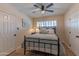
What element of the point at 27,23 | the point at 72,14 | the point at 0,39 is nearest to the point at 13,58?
the point at 0,39

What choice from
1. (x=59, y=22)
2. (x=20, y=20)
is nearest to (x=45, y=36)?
(x=59, y=22)

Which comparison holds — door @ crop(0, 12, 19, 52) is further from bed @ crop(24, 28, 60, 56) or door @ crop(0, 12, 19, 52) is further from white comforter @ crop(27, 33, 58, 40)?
white comforter @ crop(27, 33, 58, 40)

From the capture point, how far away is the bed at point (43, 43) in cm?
329

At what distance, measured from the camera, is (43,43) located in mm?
3439

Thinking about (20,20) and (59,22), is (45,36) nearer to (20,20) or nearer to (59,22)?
(59,22)

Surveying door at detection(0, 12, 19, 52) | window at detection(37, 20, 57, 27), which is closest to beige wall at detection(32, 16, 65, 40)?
window at detection(37, 20, 57, 27)

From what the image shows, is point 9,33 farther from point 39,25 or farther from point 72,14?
point 72,14

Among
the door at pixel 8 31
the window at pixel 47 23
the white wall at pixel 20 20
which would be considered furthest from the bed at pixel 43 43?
the door at pixel 8 31

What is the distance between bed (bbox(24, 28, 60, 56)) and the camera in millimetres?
3287

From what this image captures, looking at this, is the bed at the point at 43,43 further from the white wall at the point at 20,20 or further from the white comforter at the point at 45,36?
the white wall at the point at 20,20

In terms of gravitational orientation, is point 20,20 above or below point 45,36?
above

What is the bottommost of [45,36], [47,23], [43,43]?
[43,43]

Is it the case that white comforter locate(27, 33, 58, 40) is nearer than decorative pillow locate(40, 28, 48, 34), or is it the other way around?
white comforter locate(27, 33, 58, 40)

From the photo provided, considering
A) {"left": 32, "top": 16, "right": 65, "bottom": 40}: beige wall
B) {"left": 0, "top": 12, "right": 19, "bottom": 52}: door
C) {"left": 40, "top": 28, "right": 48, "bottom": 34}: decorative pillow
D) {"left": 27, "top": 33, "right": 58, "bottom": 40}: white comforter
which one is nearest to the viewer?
{"left": 0, "top": 12, "right": 19, "bottom": 52}: door
